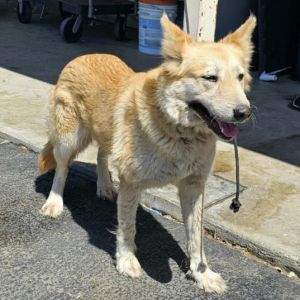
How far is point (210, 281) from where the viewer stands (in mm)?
3488

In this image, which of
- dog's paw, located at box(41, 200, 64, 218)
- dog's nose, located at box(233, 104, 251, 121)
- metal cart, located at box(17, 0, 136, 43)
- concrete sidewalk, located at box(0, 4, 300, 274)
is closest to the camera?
dog's nose, located at box(233, 104, 251, 121)

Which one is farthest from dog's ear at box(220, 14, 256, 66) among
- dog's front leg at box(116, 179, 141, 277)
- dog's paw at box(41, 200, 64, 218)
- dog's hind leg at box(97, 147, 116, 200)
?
dog's paw at box(41, 200, 64, 218)

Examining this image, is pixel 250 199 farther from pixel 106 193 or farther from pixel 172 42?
pixel 172 42

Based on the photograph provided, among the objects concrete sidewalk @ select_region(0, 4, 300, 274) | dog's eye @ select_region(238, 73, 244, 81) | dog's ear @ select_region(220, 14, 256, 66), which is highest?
dog's ear @ select_region(220, 14, 256, 66)

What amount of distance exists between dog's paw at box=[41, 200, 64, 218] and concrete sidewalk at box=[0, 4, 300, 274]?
0.67 meters

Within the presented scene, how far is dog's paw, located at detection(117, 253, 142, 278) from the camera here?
141 inches

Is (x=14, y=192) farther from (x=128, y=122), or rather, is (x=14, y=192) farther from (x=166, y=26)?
(x=166, y=26)

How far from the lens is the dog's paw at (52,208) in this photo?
4340mm

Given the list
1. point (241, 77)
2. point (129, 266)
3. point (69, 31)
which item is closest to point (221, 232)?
point (129, 266)

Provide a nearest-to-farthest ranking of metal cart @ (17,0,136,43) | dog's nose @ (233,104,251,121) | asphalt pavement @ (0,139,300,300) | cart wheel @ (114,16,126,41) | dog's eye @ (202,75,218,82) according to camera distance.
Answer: dog's nose @ (233,104,251,121) → dog's eye @ (202,75,218,82) → asphalt pavement @ (0,139,300,300) → metal cart @ (17,0,136,43) → cart wheel @ (114,16,126,41)

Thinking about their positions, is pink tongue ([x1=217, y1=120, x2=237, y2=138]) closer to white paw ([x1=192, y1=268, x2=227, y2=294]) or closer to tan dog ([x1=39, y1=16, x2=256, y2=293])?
tan dog ([x1=39, y1=16, x2=256, y2=293])

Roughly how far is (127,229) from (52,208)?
993 millimetres

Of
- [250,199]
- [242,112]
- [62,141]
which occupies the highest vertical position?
[242,112]

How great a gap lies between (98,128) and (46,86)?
3756 mm
